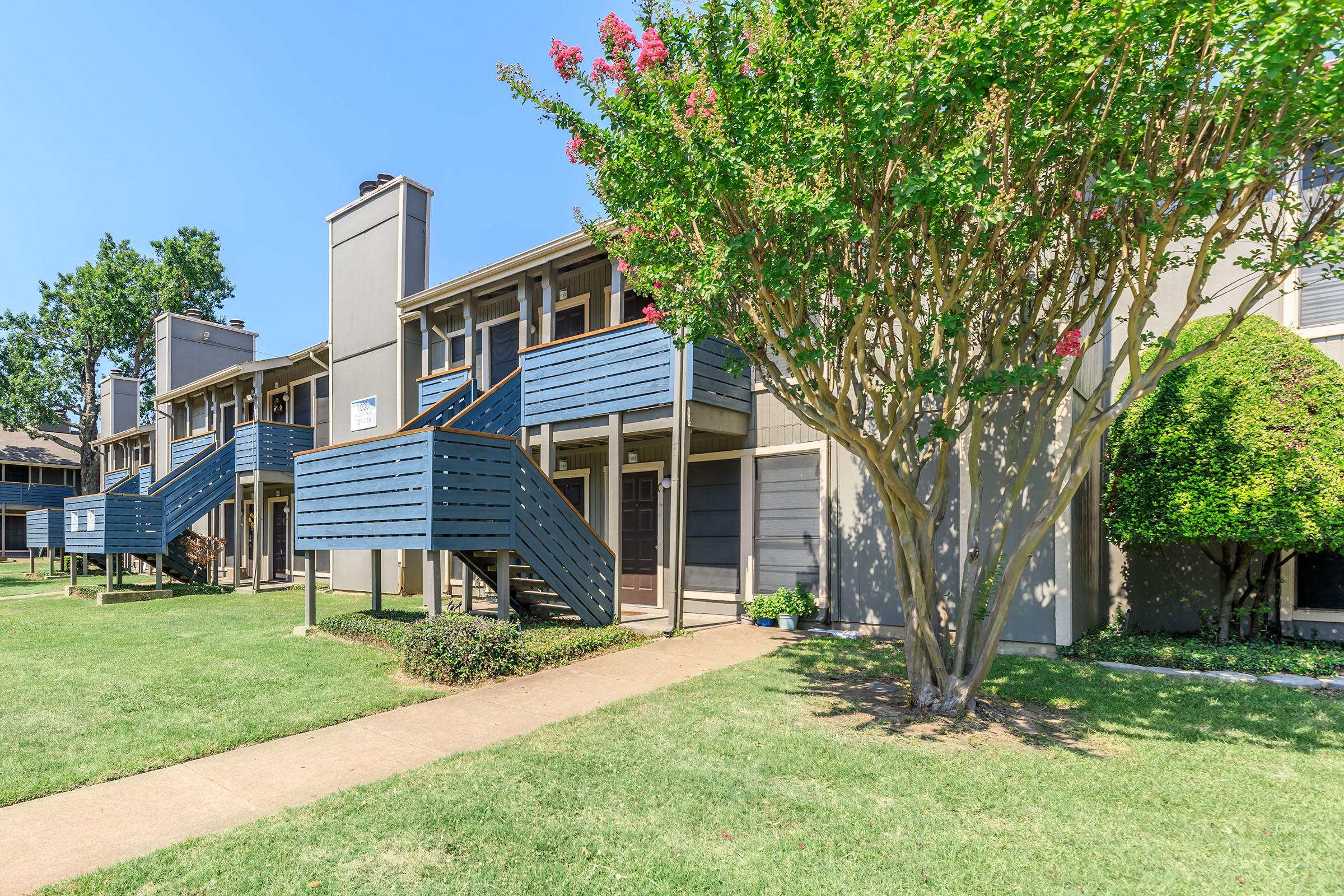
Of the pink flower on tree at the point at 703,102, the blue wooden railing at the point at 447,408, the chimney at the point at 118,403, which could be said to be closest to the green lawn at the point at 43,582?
the chimney at the point at 118,403

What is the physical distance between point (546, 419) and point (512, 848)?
791 centimetres

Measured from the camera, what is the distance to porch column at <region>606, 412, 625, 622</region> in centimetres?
967

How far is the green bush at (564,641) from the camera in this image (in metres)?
7.67

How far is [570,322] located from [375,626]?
251 inches

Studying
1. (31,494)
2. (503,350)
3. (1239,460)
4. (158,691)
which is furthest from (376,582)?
(31,494)

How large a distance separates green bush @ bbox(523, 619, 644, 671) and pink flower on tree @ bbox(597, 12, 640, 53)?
5.92m

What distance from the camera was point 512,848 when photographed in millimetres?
3406

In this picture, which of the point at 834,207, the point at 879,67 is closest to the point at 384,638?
the point at 834,207

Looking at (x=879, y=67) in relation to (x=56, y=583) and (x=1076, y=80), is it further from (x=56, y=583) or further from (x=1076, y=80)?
(x=56, y=583)

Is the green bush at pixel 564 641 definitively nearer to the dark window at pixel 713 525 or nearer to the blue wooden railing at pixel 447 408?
the dark window at pixel 713 525

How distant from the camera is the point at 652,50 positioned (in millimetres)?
5406

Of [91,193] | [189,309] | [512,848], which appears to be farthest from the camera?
[189,309]

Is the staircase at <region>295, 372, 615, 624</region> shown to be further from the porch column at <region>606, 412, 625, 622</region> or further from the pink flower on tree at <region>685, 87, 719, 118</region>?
the pink flower on tree at <region>685, 87, 719, 118</region>

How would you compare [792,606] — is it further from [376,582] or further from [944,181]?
[944,181]
